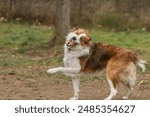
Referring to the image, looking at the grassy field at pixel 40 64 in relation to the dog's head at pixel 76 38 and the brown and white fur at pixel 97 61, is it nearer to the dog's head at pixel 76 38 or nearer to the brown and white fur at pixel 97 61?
the brown and white fur at pixel 97 61

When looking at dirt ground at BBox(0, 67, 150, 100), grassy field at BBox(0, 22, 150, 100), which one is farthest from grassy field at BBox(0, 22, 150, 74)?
dirt ground at BBox(0, 67, 150, 100)

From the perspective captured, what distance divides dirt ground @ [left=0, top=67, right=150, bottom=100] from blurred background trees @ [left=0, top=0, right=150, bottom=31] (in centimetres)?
946

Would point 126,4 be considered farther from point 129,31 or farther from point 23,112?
point 23,112

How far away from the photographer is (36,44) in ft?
57.7

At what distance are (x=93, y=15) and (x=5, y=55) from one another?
7312 mm

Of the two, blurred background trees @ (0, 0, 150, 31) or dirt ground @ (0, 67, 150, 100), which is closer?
dirt ground @ (0, 67, 150, 100)

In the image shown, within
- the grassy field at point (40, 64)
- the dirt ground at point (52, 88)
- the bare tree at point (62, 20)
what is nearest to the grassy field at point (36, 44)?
the grassy field at point (40, 64)

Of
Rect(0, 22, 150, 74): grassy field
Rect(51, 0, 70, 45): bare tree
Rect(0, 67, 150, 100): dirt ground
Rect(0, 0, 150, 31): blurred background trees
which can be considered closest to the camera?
Rect(0, 67, 150, 100): dirt ground

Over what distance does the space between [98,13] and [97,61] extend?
41.8ft

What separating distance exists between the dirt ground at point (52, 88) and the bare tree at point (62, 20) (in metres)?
3.46

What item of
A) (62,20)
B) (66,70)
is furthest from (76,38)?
(62,20)

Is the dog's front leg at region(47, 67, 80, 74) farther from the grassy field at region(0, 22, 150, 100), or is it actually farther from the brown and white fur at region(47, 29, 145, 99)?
the grassy field at region(0, 22, 150, 100)

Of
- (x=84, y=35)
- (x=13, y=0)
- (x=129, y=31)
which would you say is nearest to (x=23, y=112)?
(x=84, y=35)

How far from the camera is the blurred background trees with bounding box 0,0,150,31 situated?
2233 centimetres
